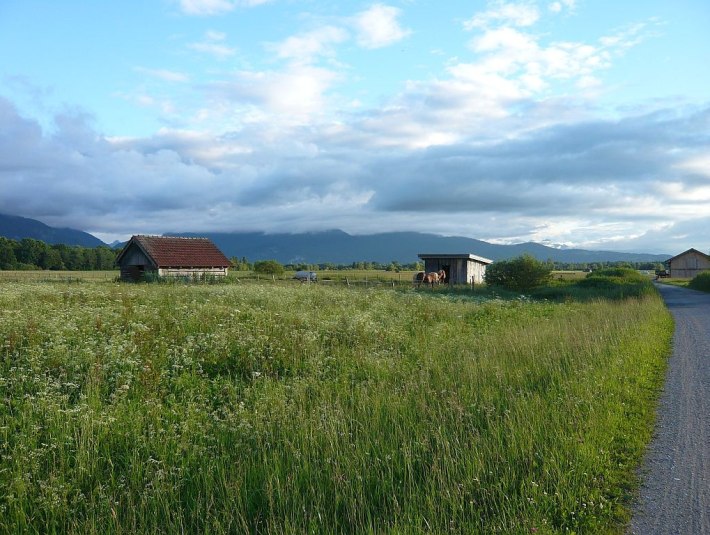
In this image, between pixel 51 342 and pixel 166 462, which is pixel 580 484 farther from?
pixel 51 342

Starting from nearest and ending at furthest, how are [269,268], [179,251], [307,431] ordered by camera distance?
[307,431] → [179,251] → [269,268]

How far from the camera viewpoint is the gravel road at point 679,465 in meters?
4.39

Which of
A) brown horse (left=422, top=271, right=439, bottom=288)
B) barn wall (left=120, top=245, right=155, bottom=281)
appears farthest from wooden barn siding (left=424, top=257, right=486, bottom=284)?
barn wall (left=120, top=245, right=155, bottom=281)

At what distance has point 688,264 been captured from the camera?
9481 cm

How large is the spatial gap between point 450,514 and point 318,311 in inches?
459

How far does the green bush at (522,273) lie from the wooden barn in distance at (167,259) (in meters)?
24.7

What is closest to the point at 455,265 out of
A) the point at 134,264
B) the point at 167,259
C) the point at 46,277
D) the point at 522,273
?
the point at 522,273

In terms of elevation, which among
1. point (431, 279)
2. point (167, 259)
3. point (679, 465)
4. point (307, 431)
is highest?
point (167, 259)

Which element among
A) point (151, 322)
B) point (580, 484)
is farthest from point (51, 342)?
point (580, 484)

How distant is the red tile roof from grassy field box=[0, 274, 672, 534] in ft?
104

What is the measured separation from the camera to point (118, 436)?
19.9ft

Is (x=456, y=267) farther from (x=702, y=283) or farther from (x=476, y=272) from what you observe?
(x=702, y=283)

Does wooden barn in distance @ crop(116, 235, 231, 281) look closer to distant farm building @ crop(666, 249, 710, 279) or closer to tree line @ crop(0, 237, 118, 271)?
tree line @ crop(0, 237, 118, 271)

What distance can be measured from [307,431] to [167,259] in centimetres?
3929
